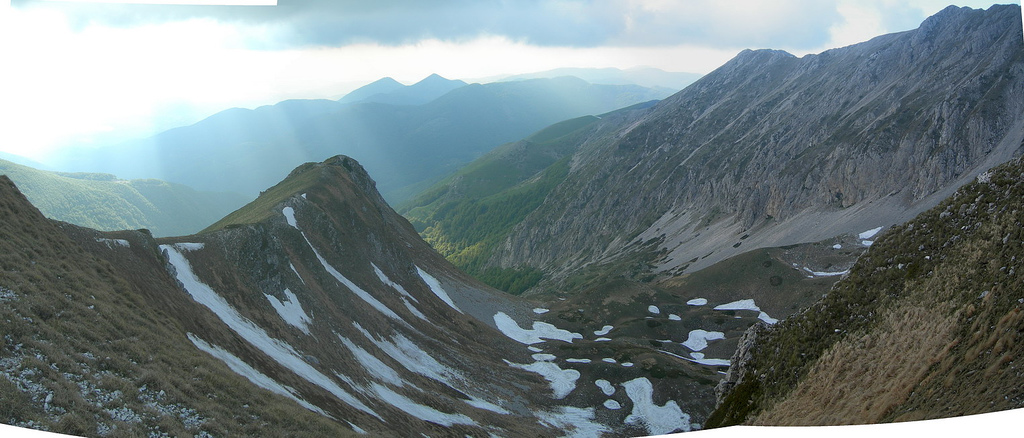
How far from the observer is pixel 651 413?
63281 mm

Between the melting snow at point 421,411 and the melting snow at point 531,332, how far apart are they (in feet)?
139

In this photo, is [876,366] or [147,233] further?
[147,233]

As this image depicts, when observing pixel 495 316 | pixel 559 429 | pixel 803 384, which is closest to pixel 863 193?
pixel 495 316

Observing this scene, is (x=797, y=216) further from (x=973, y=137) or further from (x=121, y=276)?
(x=121, y=276)

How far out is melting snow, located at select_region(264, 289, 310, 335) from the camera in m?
52.0

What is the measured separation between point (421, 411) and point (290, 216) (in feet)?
123

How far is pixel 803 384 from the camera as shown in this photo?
26828mm

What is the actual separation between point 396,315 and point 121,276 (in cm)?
4468

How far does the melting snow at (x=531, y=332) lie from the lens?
9300cm

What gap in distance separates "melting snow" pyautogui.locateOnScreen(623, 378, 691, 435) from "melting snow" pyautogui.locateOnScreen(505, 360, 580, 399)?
672cm

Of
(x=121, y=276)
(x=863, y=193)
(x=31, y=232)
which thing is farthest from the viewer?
(x=863, y=193)

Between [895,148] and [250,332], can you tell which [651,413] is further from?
[895,148]

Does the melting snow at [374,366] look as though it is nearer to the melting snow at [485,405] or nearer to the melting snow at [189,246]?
the melting snow at [485,405]

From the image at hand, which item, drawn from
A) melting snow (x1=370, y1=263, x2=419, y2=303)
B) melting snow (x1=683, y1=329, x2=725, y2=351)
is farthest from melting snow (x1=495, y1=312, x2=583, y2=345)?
melting snow (x1=683, y1=329, x2=725, y2=351)
